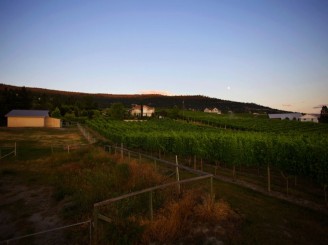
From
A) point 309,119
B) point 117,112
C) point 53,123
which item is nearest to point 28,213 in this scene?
point 53,123

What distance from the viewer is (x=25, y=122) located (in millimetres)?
65375

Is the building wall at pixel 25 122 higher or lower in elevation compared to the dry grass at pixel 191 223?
lower

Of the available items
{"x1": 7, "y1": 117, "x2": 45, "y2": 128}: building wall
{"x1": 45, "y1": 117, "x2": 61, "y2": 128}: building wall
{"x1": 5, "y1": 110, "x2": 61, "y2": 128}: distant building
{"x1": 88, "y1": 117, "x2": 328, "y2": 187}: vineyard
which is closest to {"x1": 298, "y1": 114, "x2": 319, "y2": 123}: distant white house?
{"x1": 45, "y1": 117, "x2": 61, "y2": 128}: building wall

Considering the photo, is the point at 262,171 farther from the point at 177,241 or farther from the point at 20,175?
the point at 20,175

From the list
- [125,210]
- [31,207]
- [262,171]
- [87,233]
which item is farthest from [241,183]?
[31,207]

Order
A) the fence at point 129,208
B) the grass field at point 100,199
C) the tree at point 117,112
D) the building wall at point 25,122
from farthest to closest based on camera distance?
the tree at point 117,112
the building wall at point 25,122
the grass field at point 100,199
the fence at point 129,208

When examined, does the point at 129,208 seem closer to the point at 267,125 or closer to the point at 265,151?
the point at 265,151

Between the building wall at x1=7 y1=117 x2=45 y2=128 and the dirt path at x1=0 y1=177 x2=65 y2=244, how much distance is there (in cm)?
5769

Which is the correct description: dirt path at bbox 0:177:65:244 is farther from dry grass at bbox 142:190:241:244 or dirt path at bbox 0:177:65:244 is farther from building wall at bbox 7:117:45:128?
building wall at bbox 7:117:45:128

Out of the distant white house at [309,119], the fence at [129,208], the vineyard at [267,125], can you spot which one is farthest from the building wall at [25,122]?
the distant white house at [309,119]

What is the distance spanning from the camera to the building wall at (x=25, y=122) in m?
64.4

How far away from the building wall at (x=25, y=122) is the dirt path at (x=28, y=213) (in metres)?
57.7

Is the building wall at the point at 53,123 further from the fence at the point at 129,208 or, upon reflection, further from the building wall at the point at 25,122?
the fence at the point at 129,208

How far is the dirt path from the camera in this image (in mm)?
8273
